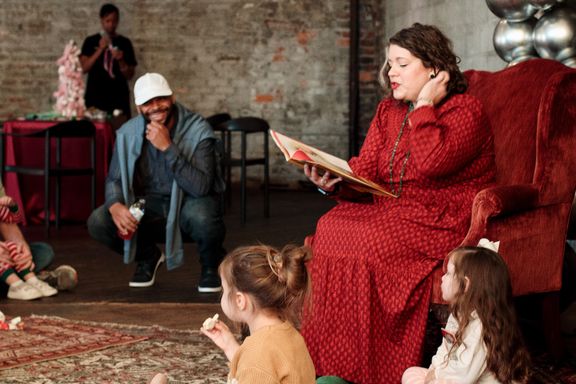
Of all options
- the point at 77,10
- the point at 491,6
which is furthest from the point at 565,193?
the point at 77,10

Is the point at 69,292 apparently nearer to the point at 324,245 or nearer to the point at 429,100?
the point at 324,245

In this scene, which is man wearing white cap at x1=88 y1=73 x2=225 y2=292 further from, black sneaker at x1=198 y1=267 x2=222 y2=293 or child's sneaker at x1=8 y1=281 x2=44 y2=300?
child's sneaker at x1=8 y1=281 x2=44 y2=300

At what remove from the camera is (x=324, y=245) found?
11.8 feet

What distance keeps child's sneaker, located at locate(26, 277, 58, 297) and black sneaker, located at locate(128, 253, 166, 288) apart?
464mm

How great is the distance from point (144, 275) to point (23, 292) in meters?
0.68

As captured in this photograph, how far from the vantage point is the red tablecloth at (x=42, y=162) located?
8117 mm

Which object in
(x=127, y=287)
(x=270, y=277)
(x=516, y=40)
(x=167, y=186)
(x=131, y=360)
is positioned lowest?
(x=127, y=287)

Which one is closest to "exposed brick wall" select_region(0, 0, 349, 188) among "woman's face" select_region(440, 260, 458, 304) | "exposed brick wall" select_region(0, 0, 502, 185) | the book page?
"exposed brick wall" select_region(0, 0, 502, 185)

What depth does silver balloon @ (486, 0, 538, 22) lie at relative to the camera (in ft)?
16.4

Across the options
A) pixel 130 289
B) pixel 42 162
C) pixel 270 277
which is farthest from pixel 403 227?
pixel 42 162

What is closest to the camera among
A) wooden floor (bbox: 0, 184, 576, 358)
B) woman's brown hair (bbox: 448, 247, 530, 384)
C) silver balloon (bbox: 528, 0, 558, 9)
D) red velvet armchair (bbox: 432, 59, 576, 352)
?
woman's brown hair (bbox: 448, 247, 530, 384)

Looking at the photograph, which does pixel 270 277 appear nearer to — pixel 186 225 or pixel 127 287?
pixel 186 225

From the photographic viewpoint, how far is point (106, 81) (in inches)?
391

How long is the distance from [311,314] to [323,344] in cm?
11
